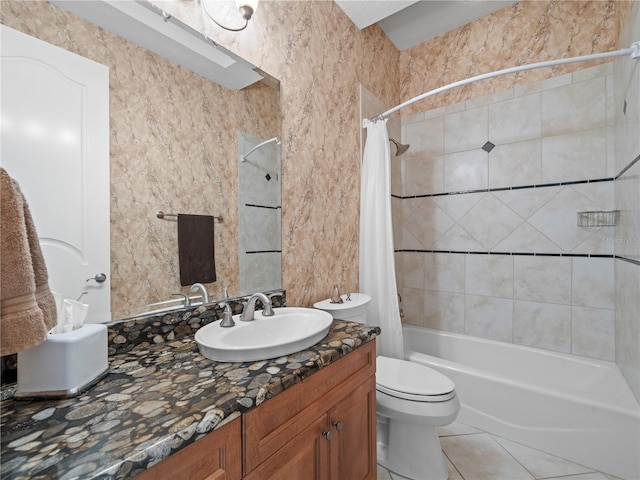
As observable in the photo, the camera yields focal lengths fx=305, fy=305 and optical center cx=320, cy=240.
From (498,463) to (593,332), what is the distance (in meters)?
1.12

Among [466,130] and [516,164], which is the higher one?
[466,130]

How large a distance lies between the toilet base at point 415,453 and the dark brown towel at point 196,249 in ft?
4.02

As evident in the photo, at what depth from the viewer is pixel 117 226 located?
988 millimetres

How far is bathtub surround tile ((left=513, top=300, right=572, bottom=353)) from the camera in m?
2.14

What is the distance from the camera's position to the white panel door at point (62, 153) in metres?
0.78

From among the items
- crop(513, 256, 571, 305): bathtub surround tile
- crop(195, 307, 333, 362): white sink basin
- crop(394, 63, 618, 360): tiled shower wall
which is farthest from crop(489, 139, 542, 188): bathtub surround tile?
crop(195, 307, 333, 362): white sink basin

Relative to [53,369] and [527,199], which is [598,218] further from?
[53,369]

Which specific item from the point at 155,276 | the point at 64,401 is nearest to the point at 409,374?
the point at 155,276

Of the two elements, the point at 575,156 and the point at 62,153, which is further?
the point at 575,156

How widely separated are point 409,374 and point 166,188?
1508mm

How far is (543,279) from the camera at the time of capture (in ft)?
7.27

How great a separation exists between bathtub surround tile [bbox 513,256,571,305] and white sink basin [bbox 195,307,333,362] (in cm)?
182

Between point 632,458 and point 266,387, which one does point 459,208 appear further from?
point 266,387

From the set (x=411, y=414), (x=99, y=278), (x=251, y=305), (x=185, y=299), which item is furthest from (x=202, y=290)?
(x=411, y=414)
